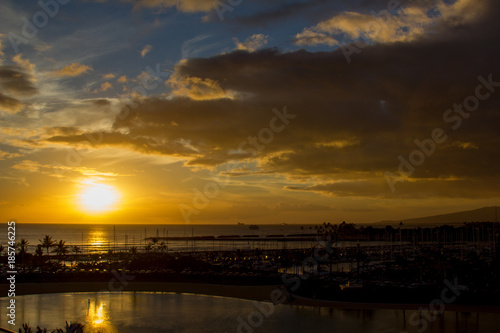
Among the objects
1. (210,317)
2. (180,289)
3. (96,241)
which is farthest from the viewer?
(96,241)

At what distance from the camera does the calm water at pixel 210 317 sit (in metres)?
24.1

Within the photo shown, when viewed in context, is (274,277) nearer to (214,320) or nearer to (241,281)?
(241,281)

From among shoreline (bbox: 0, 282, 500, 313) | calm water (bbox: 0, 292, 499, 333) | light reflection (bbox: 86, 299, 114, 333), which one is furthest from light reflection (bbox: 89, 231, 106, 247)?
light reflection (bbox: 86, 299, 114, 333)

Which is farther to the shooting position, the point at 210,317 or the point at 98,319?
the point at 210,317

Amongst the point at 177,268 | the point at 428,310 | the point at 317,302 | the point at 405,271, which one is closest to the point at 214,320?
the point at 317,302

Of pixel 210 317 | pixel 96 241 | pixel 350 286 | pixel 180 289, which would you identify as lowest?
pixel 96 241

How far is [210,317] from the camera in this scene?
26.7 metres

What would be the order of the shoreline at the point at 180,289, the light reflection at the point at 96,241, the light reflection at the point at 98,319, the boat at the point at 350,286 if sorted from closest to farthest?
the light reflection at the point at 98,319 < the shoreline at the point at 180,289 < the boat at the point at 350,286 < the light reflection at the point at 96,241

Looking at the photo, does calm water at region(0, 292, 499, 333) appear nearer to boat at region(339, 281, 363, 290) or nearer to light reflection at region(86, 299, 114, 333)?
light reflection at region(86, 299, 114, 333)

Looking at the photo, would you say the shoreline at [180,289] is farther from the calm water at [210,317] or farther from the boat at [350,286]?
the boat at [350,286]

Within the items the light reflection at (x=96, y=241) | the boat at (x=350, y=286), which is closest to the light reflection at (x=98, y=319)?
the boat at (x=350, y=286)

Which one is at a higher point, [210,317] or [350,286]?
[350,286]

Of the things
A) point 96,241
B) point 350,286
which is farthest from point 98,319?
point 96,241

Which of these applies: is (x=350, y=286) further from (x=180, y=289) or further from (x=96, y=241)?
(x=96, y=241)
